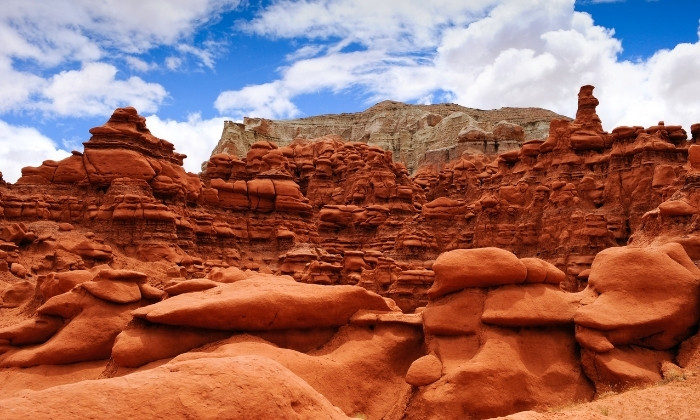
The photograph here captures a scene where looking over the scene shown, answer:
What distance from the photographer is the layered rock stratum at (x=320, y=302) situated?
347 inches

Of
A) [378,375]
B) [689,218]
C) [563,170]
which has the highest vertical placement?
[563,170]

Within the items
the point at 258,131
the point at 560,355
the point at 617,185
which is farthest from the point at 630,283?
the point at 258,131

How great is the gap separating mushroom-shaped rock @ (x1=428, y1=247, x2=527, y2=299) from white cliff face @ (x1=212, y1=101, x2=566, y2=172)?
2221 inches

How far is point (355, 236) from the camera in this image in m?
47.8

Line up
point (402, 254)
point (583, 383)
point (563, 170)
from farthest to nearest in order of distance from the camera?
point (402, 254) < point (563, 170) < point (583, 383)

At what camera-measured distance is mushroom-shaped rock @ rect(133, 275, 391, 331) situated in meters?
12.1

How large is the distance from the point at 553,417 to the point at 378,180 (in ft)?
146

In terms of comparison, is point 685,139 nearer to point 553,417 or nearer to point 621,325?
point 621,325

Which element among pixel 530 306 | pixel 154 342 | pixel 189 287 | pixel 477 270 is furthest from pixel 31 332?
pixel 530 306

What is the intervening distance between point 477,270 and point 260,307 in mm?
4674

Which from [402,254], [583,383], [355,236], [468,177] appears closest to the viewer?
[583,383]

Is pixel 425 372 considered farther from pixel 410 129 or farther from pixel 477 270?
pixel 410 129

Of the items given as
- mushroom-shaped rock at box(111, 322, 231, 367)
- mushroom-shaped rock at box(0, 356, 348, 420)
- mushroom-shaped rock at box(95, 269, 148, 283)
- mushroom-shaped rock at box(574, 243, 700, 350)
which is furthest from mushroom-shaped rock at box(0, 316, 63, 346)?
mushroom-shaped rock at box(574, 243, 700, 350)

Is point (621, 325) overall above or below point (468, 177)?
below
